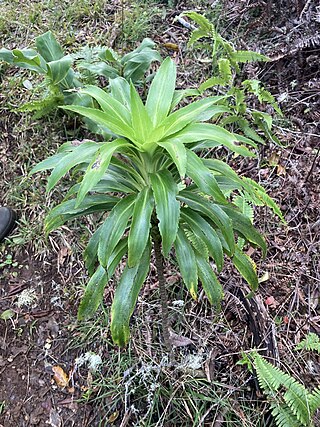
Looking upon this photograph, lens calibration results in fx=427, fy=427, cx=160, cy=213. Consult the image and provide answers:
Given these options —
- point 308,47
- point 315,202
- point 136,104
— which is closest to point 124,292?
point 136,104

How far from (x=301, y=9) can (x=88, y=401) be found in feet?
10.9

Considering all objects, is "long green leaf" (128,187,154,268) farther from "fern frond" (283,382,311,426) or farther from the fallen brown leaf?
the fallen brown leaf

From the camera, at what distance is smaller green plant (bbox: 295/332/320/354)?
218 centimetres

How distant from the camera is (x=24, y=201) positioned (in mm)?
3309

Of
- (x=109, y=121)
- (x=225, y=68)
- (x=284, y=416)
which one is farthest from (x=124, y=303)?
(x=225, y=68)

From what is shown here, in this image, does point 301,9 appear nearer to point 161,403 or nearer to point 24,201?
point 24,201

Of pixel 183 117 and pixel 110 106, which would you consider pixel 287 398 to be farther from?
pixel 110 106

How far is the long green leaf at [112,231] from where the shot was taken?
165 centimetres

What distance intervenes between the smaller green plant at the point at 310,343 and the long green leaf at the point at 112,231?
1.22m

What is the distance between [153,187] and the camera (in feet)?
5.29

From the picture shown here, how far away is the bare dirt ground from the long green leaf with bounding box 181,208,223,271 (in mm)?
842

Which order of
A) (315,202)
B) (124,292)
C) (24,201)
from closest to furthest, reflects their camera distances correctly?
(124,292) → (315,202) → (24,201)

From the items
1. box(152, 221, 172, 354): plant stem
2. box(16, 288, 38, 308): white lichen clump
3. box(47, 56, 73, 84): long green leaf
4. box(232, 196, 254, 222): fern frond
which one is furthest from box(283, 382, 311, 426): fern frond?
box(47, 56, 73, 84): long green leaf

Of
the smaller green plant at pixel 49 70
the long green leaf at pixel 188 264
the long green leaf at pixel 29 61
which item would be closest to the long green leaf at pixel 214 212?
the long green leaf at pixel 188 264
